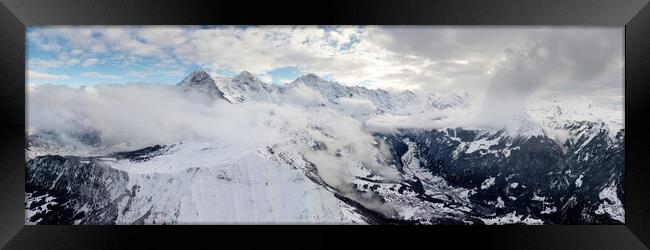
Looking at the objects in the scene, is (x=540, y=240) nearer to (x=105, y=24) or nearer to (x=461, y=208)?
(x=105, y=24)

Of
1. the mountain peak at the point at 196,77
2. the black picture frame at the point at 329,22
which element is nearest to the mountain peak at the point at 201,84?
the mountain peak at the point at 196,77

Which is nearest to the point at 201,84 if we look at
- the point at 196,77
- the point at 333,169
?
the point at 196,77

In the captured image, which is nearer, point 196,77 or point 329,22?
point 329,22

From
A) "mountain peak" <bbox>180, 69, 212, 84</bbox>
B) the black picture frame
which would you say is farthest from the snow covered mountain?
the black picture frame

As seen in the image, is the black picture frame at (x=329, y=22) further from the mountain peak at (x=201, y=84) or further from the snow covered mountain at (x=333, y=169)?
the mountain peak at (x=201, y=84)

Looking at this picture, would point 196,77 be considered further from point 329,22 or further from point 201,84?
point 329,22

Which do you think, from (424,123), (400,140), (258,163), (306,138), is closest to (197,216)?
(258,163)
